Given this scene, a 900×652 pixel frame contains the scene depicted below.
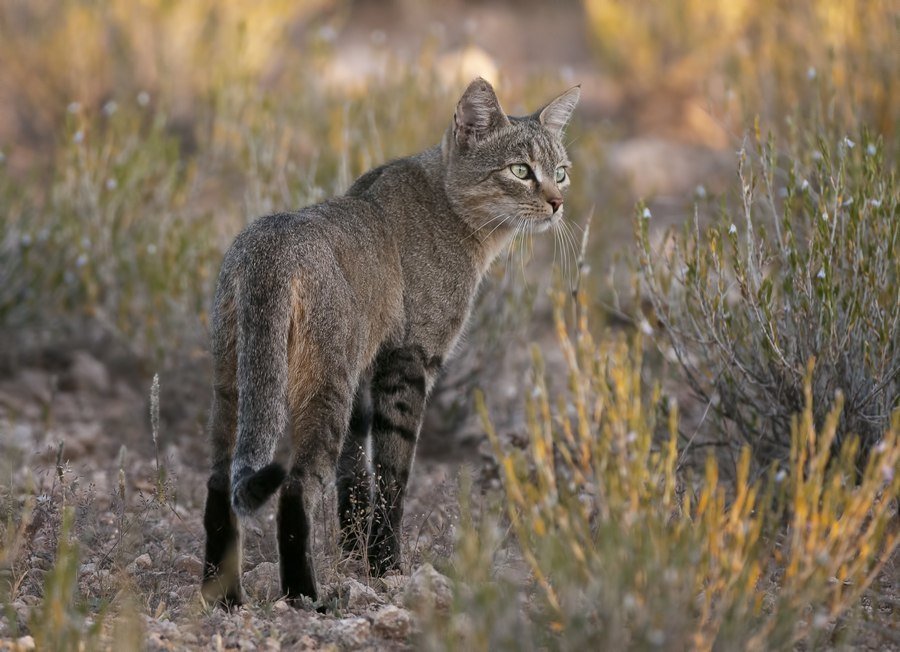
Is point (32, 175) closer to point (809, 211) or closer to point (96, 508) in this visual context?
point (96, 508)

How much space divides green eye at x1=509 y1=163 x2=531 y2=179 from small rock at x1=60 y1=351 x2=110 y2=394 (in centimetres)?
309

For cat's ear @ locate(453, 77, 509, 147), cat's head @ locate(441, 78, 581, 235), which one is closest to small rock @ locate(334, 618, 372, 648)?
→ cat's head @ locate(441, 78, 581, 235)

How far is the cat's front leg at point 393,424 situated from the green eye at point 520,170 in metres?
0.90

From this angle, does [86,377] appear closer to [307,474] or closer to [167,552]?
[167,552]

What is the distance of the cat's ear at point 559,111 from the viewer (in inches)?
178

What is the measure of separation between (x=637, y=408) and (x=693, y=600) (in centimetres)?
47

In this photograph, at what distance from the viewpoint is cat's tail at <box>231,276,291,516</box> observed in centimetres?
291

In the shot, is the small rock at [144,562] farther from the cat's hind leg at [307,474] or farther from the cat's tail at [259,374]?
the cat's tail at [259,374]

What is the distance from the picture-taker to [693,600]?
2.49 metres

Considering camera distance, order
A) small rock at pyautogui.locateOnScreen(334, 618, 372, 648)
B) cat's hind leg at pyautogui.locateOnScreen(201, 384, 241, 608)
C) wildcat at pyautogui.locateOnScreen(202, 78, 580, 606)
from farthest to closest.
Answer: cat's hind leg at pyautogui.locateOnScreen(201, 384, 241, 608), wildcat at pyautogui.locateOnScreen(202, 78, 580, 606), small rock at pyautogui.locateOnScreen(334, 618, 372, 648)

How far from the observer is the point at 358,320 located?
343cm

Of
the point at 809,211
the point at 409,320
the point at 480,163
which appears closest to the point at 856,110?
the point at 809,211

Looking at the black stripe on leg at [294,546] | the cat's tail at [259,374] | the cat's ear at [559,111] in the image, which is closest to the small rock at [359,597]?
the black stripe on leg at [294,546]

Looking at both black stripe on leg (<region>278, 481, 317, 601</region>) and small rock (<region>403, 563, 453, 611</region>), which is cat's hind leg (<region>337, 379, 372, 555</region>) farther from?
small rock (<region>403, 563, 453, 611</region>)
